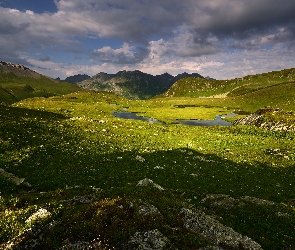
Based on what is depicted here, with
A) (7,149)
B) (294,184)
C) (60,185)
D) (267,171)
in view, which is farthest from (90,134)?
(294,184)

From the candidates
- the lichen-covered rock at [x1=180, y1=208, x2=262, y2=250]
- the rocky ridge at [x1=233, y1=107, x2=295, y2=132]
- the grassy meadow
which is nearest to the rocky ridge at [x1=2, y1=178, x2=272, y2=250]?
the lichen-covered rock at [x1=180, y1=208, x2=262, y2=250]

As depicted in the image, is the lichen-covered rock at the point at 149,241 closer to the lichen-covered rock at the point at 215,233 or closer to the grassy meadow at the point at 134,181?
the grassy meadow at the point at 134,181

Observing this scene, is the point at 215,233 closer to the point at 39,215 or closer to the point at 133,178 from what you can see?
the point at 39,215

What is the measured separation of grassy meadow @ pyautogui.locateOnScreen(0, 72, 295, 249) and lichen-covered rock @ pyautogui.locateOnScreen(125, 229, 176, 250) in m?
0.45

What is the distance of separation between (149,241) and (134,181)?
15771 millimetres

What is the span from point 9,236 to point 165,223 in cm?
859

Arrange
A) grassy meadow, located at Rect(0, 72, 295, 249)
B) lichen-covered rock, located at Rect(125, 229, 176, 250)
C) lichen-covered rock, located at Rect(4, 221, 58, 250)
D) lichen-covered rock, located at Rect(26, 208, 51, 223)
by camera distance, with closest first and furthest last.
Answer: lichen-covered rock, located at Rect(125, 229, 176, 250)
lichen-covered rock, located at Rect(4, 221, 58, 250)
grassy meadow, located at Rect(0, 72, 295, 249)
lichen-covered rock, located at Rect(26, 208, 51, 223)

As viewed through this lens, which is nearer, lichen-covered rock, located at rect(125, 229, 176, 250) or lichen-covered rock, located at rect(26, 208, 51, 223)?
lichen-covered rock, located at rect(125, 229, 176, 250)

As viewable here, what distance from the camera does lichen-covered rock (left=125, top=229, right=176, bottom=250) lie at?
11.4m

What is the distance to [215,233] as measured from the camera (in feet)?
45.2

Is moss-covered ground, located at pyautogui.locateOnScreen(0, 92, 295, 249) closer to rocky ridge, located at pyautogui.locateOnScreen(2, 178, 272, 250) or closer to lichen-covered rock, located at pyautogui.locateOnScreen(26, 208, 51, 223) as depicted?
rocky ridge, located at pyautogui.locateOnScreen(2, 178, 272, 250)

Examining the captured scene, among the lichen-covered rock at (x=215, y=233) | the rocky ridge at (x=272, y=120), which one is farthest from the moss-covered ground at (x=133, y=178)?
the rocky ridge at (x=272, y=120)

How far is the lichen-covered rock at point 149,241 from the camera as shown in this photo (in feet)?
Answer: 37.3

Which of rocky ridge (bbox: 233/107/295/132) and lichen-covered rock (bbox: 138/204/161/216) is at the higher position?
lichen-covered rock (bbox: 138/204/161/216)
